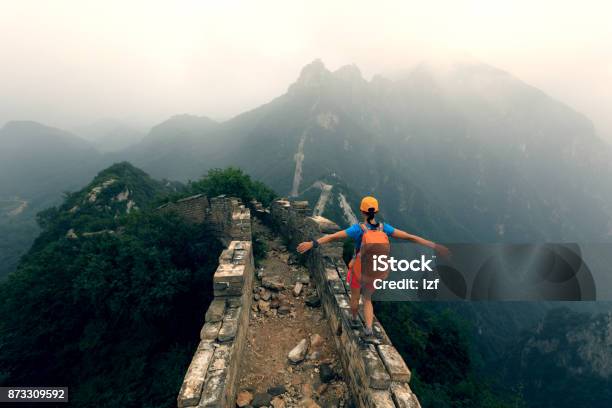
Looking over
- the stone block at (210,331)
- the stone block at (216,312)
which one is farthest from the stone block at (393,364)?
the stone block at (216,312)

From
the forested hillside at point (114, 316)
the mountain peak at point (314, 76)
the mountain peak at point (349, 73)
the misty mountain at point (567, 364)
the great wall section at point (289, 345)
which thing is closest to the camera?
the great wall section at point (289, 345)

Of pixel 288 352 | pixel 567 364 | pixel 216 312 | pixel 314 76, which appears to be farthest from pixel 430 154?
pixel 216 312

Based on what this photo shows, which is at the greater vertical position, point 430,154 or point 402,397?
point 430,154

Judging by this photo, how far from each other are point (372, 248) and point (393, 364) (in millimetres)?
1885

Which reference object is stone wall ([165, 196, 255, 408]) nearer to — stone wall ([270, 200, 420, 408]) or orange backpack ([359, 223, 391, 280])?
stone wall ([270, 200, 420, 408])

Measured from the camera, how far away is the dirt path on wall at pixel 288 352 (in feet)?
15.9

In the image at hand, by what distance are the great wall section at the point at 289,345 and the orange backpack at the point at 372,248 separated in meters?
1.25

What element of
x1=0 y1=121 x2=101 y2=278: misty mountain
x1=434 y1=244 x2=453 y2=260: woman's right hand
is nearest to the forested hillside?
x1=434 y1=244 x2=453 y2=260: woman's right hand

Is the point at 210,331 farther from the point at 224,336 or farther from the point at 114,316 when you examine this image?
the point at 114,316

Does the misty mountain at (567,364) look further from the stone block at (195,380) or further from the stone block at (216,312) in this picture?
the stone block at (195,380)

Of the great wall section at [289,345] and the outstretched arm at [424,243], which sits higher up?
the outstretched arm at [424,243]

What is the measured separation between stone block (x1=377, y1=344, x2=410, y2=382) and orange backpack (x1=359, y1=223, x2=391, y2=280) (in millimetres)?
1269

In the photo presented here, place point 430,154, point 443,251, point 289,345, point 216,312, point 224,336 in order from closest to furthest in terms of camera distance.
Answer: point 443,251
point 224,336
point 216,312
point 289,345
point 430,154

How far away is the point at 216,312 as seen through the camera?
5410mm
